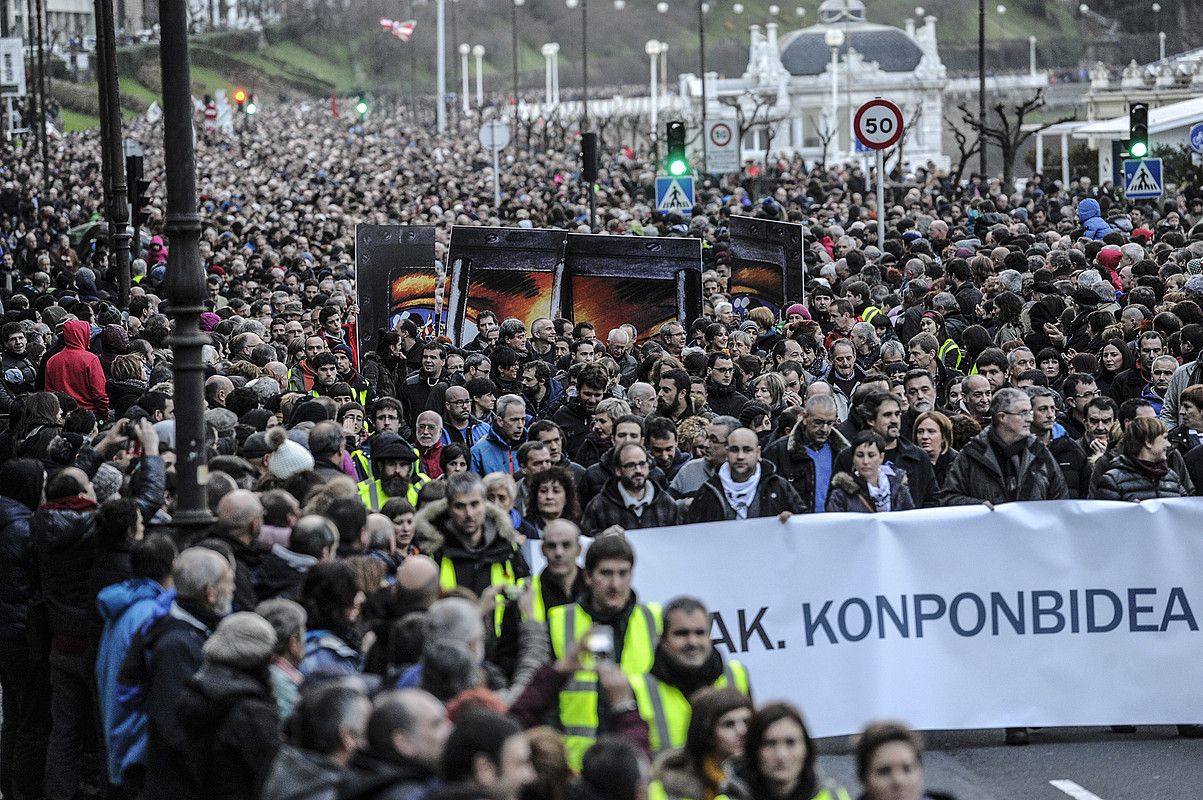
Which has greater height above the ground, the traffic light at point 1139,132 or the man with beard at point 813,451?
the traffic light at point 1139,132

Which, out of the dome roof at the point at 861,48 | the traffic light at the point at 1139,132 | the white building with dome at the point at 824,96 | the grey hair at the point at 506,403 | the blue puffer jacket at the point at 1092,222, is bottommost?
the grey hair at the point at 506,403

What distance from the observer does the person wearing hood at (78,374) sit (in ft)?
52.6

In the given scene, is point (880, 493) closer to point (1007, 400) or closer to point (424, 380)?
point (1007, 400)

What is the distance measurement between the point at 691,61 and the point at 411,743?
145273 mm

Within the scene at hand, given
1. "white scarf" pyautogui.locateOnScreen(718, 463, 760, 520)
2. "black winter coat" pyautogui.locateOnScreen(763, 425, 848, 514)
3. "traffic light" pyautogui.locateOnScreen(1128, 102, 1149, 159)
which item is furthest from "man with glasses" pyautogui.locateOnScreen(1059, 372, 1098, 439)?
"traffic light" pyautogui.locateOnScreen(1128, 102, 1149, 159)

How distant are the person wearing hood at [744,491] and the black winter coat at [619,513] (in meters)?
0.11

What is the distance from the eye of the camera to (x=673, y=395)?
1282cm

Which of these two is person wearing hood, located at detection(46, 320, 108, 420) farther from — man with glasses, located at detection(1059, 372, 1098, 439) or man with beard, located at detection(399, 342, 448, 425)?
man with glasses, located at detection(1059, 372, 1098, 439)

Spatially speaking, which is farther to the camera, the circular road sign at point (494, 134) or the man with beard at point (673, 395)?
the circular road sign at point (494, 134)

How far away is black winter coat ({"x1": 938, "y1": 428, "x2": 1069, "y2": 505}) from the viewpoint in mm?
10852

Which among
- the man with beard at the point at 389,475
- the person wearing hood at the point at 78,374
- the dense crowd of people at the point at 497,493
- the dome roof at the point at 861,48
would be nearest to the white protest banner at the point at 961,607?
the dense crowd of people at the point at 497,493

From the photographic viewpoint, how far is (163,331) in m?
18.2

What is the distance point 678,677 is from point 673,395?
5.81m

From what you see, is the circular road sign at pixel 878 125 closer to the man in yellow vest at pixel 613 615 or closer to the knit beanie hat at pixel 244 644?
the man in yellow vest at pixel 613 615
